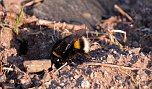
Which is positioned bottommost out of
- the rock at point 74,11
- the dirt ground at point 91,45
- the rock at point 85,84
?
the rock at point 85,84

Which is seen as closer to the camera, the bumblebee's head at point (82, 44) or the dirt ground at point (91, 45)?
the dirt ground at point (91, 45)

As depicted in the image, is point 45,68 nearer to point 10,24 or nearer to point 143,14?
point 10,24

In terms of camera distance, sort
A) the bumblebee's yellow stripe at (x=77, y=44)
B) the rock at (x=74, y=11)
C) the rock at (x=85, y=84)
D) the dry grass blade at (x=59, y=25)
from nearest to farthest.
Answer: the rock at (x=85, y=84) < the bumblebee's yellow stripe at (x=77, y=44) < the dry grass blade at (x=59, y=25) < the rock at (x=74, y=11)

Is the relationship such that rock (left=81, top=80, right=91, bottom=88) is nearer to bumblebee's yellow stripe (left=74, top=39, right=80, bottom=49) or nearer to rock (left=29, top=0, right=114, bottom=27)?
bumblebee's yellow stripe (left=74, top=39, right=80, bottom=49)

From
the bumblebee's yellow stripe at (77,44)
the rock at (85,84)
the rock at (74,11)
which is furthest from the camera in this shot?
the rock at (74,11)

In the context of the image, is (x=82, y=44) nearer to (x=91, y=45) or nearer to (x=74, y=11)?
(x=91, y=45)

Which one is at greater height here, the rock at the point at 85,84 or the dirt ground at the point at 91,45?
the dirt ground at the point at 91,45

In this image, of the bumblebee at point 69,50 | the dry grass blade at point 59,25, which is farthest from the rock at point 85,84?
the dry grass blade at point 59,25

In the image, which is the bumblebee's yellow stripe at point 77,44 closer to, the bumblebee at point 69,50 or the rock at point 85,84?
the bumblebee at point 69,50

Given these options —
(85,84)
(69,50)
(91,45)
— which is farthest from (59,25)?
(85,84)
